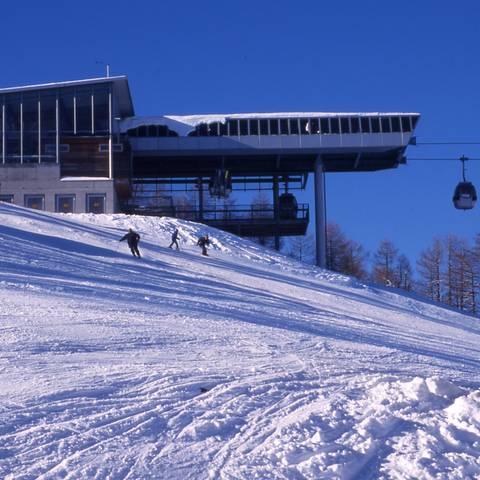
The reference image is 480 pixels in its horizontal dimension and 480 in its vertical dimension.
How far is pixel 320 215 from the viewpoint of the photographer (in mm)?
52219

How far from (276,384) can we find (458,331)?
1322cm

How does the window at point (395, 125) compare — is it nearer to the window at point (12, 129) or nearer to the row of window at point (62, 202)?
the row of window at point (62, 202)

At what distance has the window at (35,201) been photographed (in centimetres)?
4853

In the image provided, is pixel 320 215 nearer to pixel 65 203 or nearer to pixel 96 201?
pixel 96 201

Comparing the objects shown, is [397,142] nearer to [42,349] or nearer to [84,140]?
[84,140]

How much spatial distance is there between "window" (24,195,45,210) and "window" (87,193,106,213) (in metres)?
2.44

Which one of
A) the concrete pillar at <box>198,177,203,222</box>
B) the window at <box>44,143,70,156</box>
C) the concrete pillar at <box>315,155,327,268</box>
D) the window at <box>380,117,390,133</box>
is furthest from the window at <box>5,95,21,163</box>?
the window at <box>380,117,390,133</box>

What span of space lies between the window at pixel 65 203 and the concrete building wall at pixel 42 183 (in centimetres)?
21

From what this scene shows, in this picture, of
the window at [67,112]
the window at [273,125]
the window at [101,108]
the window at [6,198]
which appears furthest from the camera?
the window at [273,125]

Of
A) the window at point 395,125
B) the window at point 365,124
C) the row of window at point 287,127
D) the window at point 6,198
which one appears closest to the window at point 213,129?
the row of window at point 287,127

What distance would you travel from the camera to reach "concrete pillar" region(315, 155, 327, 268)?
51250 mm

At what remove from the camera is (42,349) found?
38.3 feet

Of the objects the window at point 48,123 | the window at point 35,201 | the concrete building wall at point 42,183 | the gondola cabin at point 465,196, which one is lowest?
the gondola cabin at point 465,196

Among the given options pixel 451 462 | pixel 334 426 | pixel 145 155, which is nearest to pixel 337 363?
pixel 334 426
